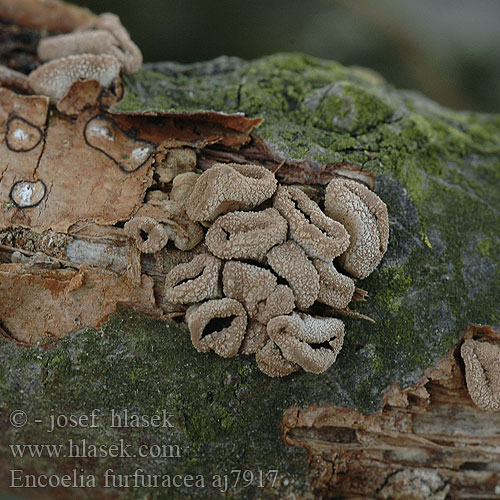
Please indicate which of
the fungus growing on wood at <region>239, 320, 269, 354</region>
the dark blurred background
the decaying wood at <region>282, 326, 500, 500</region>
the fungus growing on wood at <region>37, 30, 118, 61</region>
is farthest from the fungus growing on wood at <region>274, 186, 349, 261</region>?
the dark blurred background

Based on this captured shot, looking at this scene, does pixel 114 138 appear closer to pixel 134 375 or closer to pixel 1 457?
pixel 134 375

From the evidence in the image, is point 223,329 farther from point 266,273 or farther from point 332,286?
point 332,286

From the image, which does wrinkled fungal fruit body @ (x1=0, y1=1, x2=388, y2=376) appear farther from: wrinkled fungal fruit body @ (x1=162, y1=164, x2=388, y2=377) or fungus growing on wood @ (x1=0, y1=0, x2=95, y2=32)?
fungus growing on wood @ (x1=0, y1=0, x2=95, y2=32)

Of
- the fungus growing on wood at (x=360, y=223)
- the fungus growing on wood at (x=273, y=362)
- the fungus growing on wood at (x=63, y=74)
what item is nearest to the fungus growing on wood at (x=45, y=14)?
the fungus growing on wood at (x=63, y=74)

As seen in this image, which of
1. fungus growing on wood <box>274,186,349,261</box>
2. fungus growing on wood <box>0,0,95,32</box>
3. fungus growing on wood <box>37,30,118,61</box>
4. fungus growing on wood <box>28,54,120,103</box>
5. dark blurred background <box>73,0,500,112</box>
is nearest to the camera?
fungus growing on wood <box>274,186,349,261</box>

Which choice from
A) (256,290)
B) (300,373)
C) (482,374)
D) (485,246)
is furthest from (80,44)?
(482,374)

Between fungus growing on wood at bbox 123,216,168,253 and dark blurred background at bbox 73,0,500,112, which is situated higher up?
dark blurred background at bbox 73,0,500,112

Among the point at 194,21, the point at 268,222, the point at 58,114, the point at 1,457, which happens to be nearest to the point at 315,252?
the point at 268,222
